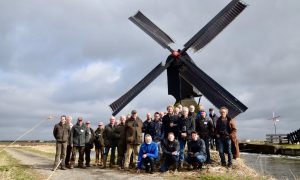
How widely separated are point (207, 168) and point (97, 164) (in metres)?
5.60

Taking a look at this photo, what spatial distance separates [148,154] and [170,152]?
77 centimetres

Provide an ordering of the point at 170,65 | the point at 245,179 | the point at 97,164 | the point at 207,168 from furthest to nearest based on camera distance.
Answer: the point at 170,65, the point at 97,164, the point at 207,168, the point at 245,179

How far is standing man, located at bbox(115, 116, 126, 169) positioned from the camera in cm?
1457

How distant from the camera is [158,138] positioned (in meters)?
14.4

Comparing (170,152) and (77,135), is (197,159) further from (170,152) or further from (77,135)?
(77,135)

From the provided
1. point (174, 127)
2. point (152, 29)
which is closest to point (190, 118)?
point (174, 127)

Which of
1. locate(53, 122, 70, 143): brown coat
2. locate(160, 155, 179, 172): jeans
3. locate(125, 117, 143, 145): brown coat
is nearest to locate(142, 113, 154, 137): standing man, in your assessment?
locate(125, 117, 143, 145): brown coat

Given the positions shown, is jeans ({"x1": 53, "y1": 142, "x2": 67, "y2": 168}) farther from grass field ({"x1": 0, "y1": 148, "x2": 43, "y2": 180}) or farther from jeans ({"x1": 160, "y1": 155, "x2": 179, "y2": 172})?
jeans ({"x1": 160, "y1": 155, "x2": 179, "y2": 172})

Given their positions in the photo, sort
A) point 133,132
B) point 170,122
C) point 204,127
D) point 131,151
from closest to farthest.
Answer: point 204,127 → point 170,122 → point 133,132 → point 131,151

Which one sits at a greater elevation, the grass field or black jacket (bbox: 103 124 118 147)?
black jacket (bbox: 103 124 118 147)

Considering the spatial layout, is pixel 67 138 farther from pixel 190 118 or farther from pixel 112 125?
pixel 190 118

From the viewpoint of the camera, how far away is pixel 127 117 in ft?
48.2

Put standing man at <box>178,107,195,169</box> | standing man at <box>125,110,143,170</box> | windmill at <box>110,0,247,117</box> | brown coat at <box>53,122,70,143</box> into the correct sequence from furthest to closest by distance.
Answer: windmill at <box>110,0,247,117</box> → brown coat at <box>53,122,70,143</box> → standing man at <box>125,110,143,170</box> → standing man at <box>178,107,195,169</box>

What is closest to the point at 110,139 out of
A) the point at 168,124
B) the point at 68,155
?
the point at 68,155
